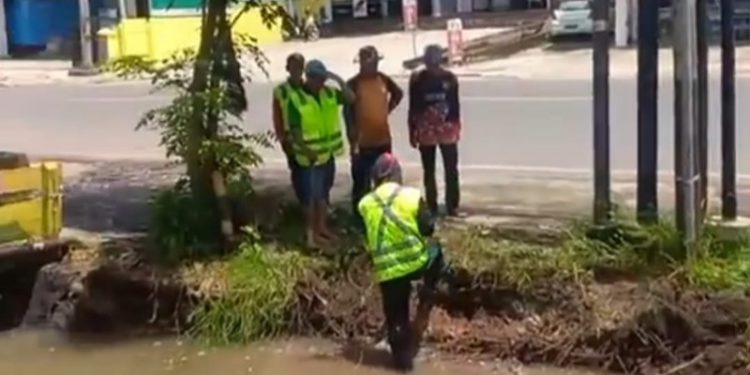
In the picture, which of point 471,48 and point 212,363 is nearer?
point 212,363

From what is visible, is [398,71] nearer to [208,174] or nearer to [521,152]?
[521,152]

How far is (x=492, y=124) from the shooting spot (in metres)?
21.3

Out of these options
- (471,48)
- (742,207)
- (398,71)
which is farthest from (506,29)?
(742,207)

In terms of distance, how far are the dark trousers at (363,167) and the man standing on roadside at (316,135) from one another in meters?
0.34

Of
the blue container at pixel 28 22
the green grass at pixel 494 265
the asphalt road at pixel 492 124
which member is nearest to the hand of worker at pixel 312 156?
the green grass at pixel 494 265

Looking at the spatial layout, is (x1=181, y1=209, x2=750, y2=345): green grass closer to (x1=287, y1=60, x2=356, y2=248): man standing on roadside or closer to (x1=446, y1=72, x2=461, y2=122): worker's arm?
(x1=287, y1=60, x2=356, y2=248): man standing on roadside

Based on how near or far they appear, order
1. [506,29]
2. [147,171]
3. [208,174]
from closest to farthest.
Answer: [208,174] → [147,171] → [506,29]

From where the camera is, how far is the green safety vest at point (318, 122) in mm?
12031

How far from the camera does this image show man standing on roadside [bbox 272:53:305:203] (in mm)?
11992

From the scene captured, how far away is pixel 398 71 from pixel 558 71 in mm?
3882

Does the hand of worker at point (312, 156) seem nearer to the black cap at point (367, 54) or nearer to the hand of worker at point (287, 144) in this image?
the hand of worker at point (287, 144)

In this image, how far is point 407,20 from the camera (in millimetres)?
36812

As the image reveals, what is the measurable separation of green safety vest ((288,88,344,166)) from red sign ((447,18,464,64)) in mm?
23037

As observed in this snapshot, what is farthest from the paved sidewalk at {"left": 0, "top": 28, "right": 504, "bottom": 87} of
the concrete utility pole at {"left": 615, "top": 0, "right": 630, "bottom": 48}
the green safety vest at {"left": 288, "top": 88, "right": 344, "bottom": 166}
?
the green safety vest at {"left": 288, "top": 88, "right": 344, "bottom": 166}
